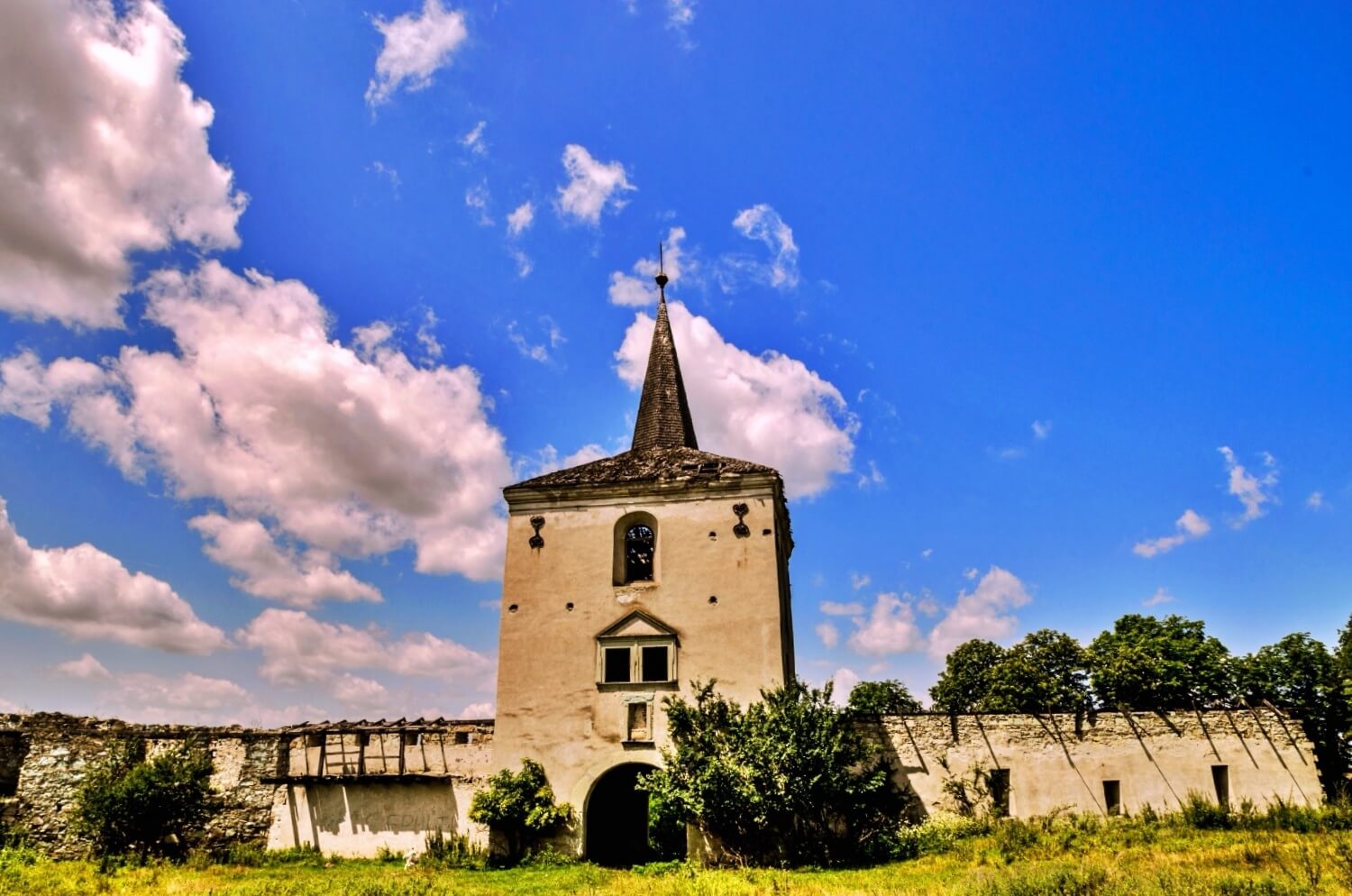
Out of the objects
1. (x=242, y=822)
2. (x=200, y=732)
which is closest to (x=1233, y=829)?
(x=242, y=822)

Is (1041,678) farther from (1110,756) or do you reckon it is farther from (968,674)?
(1110,756)

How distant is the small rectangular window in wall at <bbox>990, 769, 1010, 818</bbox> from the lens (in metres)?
21.5

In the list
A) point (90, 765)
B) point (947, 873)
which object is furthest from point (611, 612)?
point (90, 765)

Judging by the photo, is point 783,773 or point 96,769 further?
point 96,769

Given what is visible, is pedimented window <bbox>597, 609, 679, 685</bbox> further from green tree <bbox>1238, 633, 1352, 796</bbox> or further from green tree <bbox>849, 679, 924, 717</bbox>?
green tree <bbox>849, 679, 924, 717</bbox>

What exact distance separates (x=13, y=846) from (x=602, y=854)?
14575mm

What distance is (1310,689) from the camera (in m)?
34.1

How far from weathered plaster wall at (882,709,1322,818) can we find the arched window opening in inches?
305

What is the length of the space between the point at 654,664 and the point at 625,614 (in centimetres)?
157

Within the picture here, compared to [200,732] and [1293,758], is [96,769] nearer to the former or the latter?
[200,732]

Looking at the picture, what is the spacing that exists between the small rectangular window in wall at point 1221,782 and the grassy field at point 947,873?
8.49 ft

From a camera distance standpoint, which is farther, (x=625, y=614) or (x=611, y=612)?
(x=611, y=612)

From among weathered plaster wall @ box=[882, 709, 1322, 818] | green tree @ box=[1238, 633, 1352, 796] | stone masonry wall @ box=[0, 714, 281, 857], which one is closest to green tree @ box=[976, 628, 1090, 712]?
green tree @ box=[1238, 633, 1352, 796]

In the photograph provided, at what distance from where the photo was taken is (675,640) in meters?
22.2
